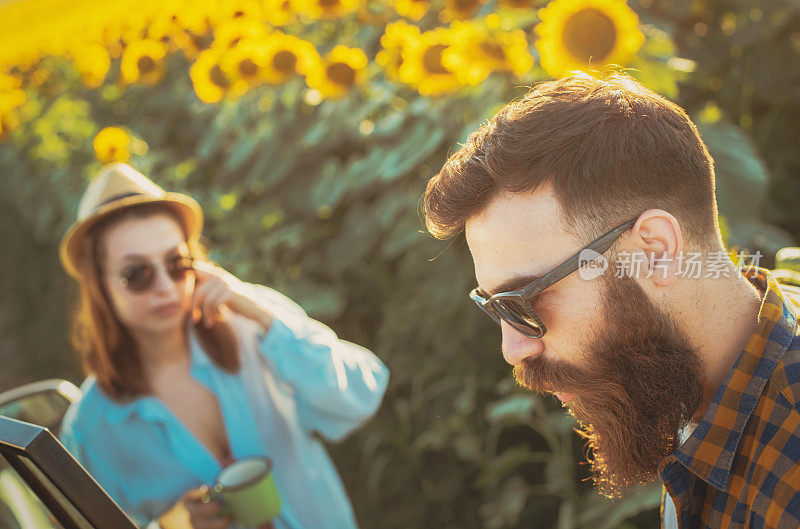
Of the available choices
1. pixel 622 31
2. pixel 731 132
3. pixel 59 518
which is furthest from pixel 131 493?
pixel 731 132

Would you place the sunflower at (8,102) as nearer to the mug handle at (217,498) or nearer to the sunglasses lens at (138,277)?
the sunglasses lens at (138,277)

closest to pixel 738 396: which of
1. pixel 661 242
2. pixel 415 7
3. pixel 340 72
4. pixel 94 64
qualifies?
pixel 661 242

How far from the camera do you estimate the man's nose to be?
1508 millimetres

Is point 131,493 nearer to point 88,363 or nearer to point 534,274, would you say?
point 88,363

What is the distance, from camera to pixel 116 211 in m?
2.58

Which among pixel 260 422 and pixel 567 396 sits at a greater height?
pixel 567 396

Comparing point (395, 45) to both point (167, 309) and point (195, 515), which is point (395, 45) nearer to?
point (167, 309)

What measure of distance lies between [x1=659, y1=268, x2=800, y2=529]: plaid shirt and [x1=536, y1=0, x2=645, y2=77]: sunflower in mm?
1515

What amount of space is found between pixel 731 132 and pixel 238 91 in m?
2.95

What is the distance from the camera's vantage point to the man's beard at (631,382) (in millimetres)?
1356

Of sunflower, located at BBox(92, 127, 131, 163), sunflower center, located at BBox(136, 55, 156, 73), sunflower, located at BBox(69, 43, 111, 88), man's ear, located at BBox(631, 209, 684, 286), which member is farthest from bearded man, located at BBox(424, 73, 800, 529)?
sunflower, located at BBox(69, 43, 111, 88)

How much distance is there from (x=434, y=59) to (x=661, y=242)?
7.03ft

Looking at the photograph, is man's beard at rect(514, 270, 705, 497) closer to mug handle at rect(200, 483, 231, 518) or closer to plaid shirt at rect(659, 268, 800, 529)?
plaid shirt at rect(659, 268, 800, 529)

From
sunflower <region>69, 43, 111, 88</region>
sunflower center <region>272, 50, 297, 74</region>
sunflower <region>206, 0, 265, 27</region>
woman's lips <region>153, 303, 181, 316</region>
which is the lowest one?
woman's lips <region>153, 303, 181, 316</region>
